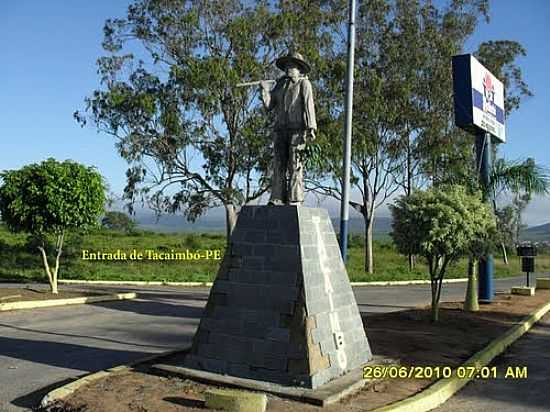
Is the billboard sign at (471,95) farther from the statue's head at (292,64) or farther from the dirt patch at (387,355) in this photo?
the statue's head at (292,64)

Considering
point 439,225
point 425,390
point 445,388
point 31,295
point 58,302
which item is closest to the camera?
point 425,390

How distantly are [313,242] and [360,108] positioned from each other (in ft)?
68.1

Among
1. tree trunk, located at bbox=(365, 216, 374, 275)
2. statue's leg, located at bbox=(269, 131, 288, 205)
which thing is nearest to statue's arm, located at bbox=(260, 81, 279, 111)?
statue's leg, located at bbox=(269, 131, 288, 205)

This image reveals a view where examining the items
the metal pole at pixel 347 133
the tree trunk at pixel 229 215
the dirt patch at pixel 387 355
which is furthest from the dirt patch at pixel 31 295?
the dirt patch at pixel 387 355

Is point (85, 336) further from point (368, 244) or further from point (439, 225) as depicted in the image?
point (368, 244)

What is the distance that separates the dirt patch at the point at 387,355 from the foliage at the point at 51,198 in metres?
8.08

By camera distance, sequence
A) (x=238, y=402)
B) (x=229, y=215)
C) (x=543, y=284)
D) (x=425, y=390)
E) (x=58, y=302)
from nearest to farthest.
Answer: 1. (x=238, y=402)
2. (x=425, y=390)
3. (x=58, y=302)
4. (x=543, y=284)
5. (x=229, y=215)

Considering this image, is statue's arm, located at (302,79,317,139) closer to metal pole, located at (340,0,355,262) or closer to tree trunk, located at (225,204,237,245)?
metal pole, located at (340,0,355,262)

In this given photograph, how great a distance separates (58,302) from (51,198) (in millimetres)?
2666

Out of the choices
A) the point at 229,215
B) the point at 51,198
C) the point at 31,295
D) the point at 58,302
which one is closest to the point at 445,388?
the point at 58,302

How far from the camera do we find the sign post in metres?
15.2

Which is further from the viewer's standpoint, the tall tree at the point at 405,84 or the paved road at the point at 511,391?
the tall tree at the point at 405,84

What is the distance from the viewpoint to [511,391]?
24.2ft

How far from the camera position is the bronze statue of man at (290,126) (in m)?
7.85
